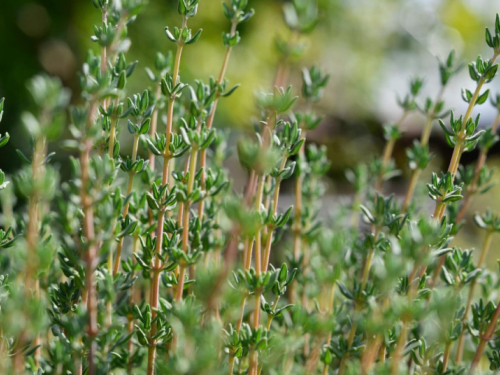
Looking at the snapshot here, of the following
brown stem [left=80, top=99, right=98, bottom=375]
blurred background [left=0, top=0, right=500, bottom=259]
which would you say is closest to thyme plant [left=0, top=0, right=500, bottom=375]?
brown stem [left=80, top=99, right=98, bottom=375]

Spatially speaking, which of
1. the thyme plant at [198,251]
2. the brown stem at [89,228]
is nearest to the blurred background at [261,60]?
the thyme plant at [198,251]

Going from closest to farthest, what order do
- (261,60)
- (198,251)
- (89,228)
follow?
(89,228) < (198,251) < (261,60)

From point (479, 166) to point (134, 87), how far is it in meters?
3.11

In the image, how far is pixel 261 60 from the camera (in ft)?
14.9

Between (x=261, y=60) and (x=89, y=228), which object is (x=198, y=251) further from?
(x=261, y=60)

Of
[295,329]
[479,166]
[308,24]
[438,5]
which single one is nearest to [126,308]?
[295,329]

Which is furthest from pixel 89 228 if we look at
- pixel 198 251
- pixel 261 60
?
pixel 261 60

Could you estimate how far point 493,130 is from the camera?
0.74 meters

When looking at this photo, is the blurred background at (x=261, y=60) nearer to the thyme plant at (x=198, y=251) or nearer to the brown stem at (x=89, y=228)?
the thyme plant at (x=198, y=251)

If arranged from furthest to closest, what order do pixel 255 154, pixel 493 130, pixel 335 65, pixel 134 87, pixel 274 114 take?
1. pixel 335 65
2. pixel 134 87
3. pixel 493 130
4. pixel 274 114
5. pixel 255 154

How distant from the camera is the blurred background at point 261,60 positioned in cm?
357

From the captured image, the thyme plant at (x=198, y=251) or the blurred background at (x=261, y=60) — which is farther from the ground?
the blurred background at (x=261, y=60)

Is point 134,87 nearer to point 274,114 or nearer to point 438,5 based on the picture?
point 274,114

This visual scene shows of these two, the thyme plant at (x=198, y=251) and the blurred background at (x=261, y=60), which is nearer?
the thyme plant at (x=198, y=251)
